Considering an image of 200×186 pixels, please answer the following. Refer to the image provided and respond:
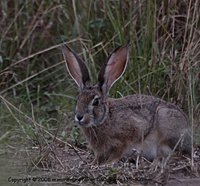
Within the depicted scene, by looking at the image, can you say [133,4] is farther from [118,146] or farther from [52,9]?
[118,146]

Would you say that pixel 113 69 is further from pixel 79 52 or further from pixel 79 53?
pixel 79 52

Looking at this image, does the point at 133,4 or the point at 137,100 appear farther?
the point at 133,4

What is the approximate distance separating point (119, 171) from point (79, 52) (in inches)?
108

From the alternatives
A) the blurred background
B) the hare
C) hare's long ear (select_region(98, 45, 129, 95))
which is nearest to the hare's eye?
the hare

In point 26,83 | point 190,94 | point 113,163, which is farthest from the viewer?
point 26,83

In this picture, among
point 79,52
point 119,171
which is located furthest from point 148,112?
point 79,52

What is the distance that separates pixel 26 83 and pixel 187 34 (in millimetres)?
1628

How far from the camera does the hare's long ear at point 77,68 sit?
634 centimetres

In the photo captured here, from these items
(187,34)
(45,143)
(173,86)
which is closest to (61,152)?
(45,143)

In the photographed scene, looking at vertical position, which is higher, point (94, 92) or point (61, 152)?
point (94, 92)

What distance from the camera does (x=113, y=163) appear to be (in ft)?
19.6

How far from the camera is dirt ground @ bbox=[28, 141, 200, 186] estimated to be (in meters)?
5.38

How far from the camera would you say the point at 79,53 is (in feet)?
25.8

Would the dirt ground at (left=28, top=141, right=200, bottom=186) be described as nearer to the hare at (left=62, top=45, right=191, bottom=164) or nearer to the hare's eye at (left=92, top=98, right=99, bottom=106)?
the hare at (left=62, top=45, right=191, bottom=164)
